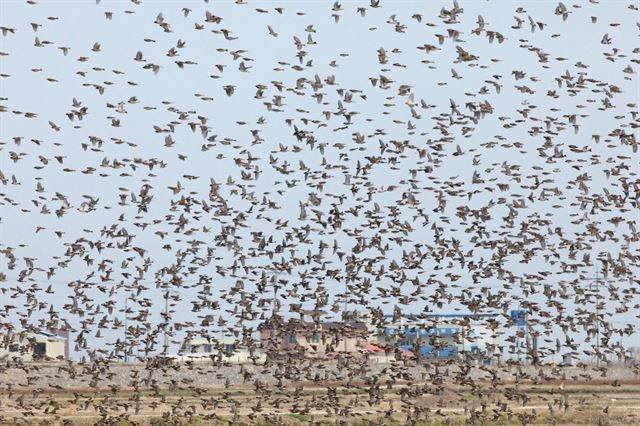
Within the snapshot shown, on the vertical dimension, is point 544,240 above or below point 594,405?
above

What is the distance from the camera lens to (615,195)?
50.9m

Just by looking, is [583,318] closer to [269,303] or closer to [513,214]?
[513,214]

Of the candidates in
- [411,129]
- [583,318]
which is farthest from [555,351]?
[411,129]

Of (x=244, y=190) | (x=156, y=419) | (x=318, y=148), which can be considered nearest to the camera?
(x=318, y=148)

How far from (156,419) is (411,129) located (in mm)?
19549

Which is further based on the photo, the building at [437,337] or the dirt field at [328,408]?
the dirt field at [328,408]

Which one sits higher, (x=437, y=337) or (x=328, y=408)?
(x=437, y=337)

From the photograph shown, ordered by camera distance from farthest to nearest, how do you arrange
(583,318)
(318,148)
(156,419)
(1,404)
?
(1,404)
(156,419)
(583,318)
(318,148)

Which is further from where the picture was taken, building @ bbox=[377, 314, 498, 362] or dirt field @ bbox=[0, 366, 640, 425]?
dirt field @ bbox=[0, 366, 640, 425]

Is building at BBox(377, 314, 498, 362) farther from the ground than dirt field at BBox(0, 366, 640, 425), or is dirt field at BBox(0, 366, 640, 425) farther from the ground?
building at BBox(377, 314, 498, 362)

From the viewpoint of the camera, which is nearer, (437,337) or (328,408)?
(437,337)

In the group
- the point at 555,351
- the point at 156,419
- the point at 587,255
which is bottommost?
the point at 156,419

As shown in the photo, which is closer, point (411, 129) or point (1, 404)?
point (411, 129)

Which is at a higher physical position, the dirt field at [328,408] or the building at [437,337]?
the building at [437,337]
